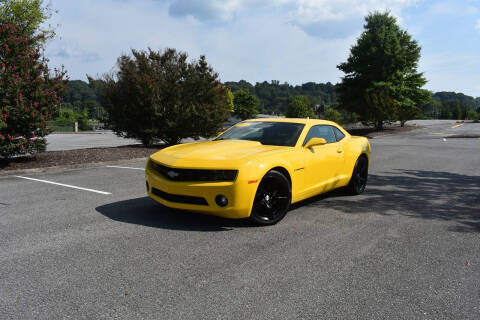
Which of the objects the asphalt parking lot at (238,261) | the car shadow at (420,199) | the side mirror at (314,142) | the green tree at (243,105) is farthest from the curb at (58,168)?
the green tree at (243,105)

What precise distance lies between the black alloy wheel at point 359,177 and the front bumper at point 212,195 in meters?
2.93

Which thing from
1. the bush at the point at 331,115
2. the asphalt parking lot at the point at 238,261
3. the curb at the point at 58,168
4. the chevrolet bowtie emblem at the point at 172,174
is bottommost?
the asphalt parking lot at the point at 238,261

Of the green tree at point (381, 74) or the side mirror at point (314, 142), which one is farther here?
the green tree at point (381, 74)

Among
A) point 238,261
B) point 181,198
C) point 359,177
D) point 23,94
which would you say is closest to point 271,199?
point 181,198

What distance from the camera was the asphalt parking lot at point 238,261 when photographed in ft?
9.82

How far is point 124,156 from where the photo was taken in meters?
12.9

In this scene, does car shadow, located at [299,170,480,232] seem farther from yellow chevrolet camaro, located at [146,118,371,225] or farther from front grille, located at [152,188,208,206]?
front grille, located at [152,188,208,206]

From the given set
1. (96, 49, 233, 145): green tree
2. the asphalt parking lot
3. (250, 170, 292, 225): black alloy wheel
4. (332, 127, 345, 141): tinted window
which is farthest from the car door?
(96, 49, 233, 145): green tree

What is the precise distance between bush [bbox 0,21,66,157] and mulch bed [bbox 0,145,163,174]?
1.31 ft

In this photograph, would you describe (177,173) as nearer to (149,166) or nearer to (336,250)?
(149,166)

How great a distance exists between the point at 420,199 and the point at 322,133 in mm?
2208

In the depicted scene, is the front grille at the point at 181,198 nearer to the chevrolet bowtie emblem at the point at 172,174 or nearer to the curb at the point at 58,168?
the chevrolet bowtie emblem at the point at 172,174

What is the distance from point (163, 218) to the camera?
546 centimetres

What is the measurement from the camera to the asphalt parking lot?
2.99 metres
